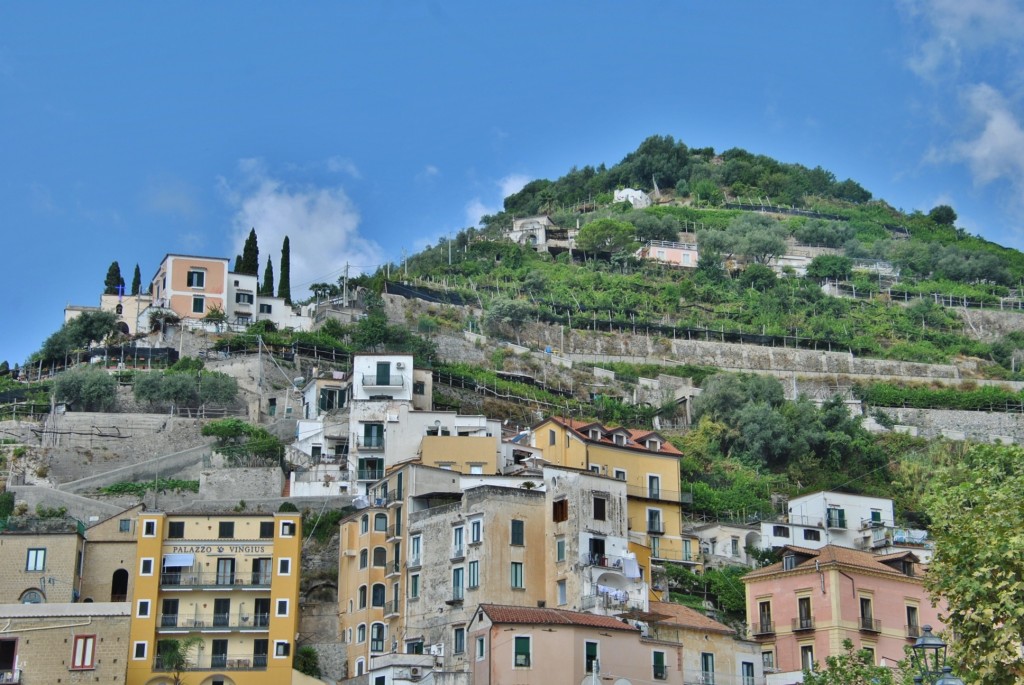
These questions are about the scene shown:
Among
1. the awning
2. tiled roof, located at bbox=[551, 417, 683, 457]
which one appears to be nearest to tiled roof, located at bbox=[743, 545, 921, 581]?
tiled roof, located at bbox=[551, 417, 683, 457]

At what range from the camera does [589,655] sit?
47812 mm

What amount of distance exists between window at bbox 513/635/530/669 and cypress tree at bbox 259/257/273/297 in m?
54.1

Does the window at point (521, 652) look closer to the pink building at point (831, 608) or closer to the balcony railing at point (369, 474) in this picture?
the pink building at point (831, 608)

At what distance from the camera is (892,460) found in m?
86.2

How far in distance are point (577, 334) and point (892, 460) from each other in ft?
85.2

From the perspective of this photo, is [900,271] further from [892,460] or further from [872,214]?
[892,460]

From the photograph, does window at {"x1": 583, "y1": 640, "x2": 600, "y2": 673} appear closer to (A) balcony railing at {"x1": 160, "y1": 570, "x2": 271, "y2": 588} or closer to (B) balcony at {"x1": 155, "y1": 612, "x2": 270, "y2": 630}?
(B) balcony at {"x1": 155, "y1": 612, "x2": 270, "y2": 630}

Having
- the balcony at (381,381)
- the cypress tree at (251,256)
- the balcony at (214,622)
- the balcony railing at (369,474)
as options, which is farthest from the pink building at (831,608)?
the cypress tree at (251,256)

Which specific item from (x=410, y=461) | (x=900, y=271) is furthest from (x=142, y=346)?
(x=900, y=271)

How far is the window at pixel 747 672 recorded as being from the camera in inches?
2057

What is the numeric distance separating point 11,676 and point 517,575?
1902 centimetres

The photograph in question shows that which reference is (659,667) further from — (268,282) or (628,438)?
(268,282)

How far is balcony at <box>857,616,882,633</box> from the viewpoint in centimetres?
5216

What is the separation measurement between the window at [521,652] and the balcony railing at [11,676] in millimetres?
19503
